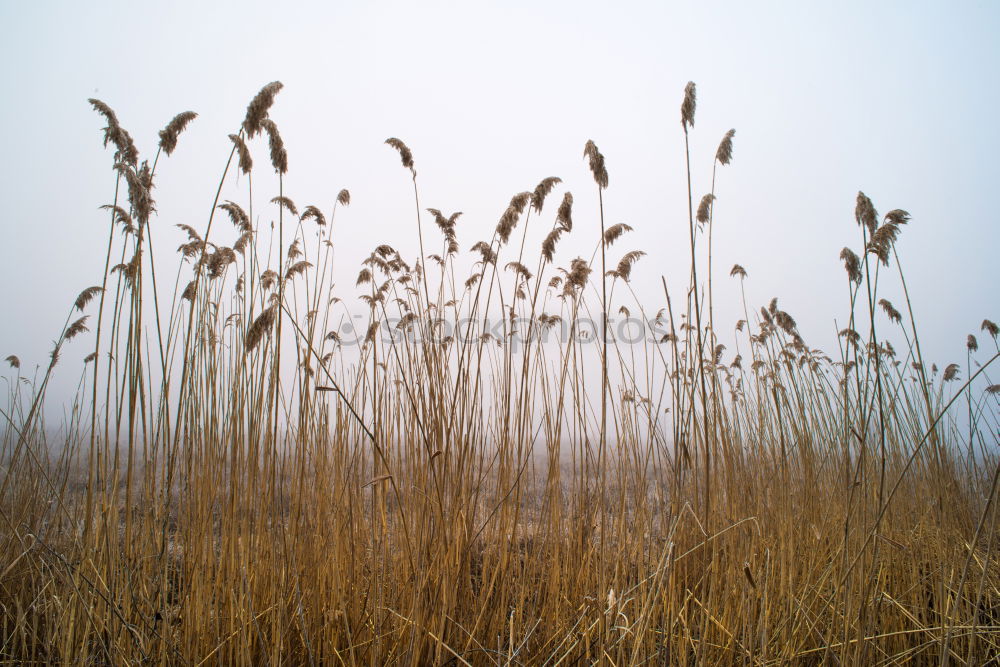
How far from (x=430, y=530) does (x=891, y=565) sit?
1.97 meters

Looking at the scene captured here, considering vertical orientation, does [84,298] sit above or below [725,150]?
below

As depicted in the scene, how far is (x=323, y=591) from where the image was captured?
58.4 inches

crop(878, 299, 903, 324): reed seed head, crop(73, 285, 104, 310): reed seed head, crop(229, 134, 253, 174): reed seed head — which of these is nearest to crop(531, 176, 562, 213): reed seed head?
crop(229, 134, 253, 174): reed seed head

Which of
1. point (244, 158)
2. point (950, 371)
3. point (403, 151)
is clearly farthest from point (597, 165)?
point (950, 371)

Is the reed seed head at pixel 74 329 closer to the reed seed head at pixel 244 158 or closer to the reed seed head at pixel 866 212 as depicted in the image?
the reed seed head at pixel 244 158

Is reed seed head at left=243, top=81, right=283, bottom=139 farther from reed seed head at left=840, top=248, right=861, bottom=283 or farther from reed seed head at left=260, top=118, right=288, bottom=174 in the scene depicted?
reed seed head at left=840, top=248, right=861, bottom=283

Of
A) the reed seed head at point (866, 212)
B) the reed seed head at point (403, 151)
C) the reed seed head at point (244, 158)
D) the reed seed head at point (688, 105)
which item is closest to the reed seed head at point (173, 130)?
the reed seed head at point (244, 158)

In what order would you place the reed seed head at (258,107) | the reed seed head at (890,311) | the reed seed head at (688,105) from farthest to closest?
the reed seed head at (890,311) < the reed seed head at (688,105) < the reed seed head at (258,107)

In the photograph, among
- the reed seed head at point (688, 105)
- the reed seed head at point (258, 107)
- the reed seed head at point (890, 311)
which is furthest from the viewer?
the reed seed head at point (890, 311)

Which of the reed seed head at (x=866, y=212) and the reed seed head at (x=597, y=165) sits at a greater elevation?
the reed seed head at (x=597, y=165)

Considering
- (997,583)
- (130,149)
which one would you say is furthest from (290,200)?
(997,583)

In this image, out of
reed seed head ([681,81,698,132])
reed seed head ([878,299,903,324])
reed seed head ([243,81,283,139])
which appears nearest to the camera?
reed seed head ([243,81,283,139])

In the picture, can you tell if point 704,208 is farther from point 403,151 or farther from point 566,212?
point 403,151

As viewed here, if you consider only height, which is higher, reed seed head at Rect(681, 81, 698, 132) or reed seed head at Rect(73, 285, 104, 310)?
reed seed head at Rect(681, 81, 698, 132)
